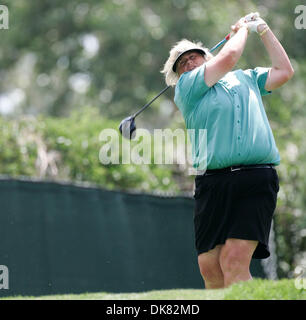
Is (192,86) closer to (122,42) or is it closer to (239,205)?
(239,205)

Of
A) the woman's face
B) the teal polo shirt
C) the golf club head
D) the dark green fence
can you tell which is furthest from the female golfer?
the dark green fence

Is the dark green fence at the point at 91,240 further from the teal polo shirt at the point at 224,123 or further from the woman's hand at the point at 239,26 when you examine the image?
the woman's hand at the point at 239,26

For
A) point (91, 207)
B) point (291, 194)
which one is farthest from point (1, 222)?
point (291, 194)

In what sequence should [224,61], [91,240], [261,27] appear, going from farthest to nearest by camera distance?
1. [91,240]
2. [261,27]
3. [224,61]

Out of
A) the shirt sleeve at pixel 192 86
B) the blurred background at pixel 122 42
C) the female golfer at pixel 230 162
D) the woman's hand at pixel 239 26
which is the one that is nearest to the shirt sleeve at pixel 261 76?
the female golfer at pixel 230 162

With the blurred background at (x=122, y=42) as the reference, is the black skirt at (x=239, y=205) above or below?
below

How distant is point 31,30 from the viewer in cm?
1889

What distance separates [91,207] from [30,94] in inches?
986

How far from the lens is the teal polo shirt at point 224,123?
12.3 feet

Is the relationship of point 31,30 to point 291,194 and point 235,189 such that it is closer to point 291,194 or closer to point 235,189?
point 291,194

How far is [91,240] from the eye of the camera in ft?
20.4

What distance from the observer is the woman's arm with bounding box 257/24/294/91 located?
3.99 m

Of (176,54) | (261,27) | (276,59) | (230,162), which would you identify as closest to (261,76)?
(276,59)

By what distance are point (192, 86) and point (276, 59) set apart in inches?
23.7
